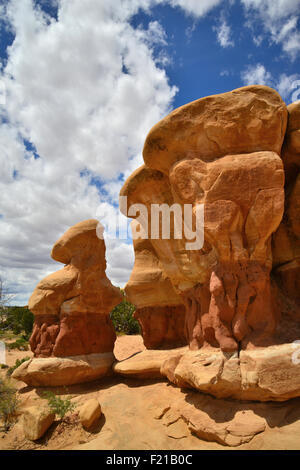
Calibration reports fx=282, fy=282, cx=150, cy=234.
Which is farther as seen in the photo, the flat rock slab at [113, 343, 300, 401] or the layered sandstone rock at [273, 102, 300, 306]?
the layered sandstone rock at [273, 102, 300, 306]

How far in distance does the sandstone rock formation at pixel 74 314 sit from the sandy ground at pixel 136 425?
1.62ft

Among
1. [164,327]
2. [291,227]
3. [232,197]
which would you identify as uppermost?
[232,197]

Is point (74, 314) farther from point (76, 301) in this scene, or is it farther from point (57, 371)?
point (57, 371)

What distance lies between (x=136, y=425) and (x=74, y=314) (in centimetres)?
312

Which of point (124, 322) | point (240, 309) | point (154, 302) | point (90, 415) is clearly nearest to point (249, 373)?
point (240, 309)

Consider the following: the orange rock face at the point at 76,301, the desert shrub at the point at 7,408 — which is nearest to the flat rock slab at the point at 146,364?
the orange rock face at the point at 76,301

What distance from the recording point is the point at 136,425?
485 centimetres

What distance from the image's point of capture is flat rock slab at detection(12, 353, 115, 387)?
21.3 ft

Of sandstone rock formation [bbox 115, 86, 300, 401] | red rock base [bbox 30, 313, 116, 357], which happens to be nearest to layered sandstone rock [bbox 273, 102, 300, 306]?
sandstone rock formation [bbox 115, 86, 300, 401]

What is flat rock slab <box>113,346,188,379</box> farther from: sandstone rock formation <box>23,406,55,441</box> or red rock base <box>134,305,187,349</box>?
sandstone rock formation <box>23,406,55,441</box>

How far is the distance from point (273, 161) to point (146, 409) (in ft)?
16.4

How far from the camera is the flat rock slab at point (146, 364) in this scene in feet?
Answer: 20.7
